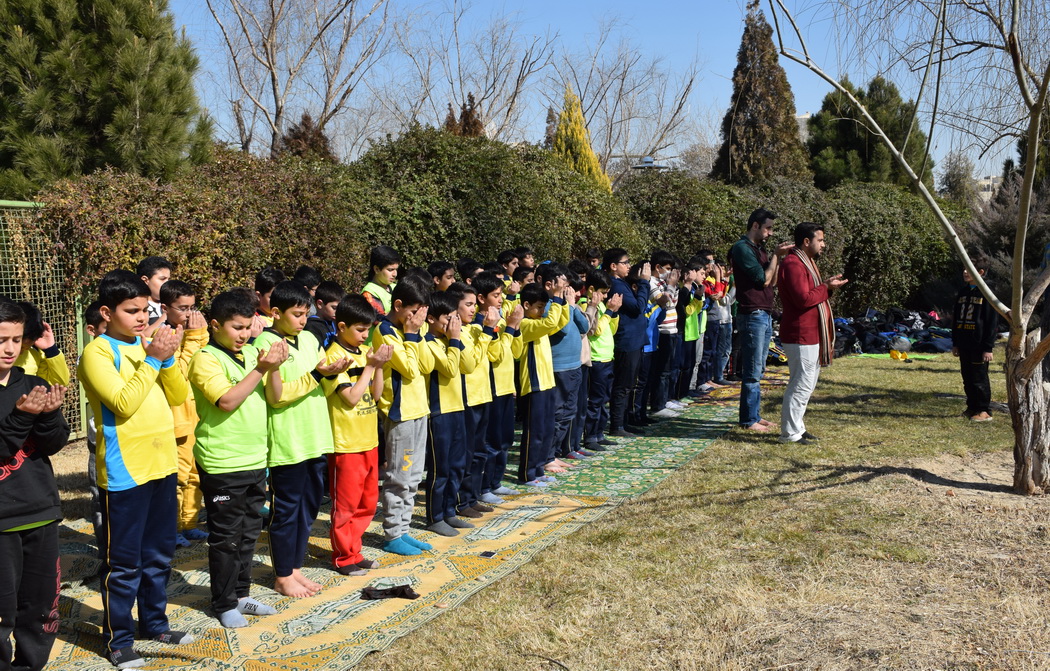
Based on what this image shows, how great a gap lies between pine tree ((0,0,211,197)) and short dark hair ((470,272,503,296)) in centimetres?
471

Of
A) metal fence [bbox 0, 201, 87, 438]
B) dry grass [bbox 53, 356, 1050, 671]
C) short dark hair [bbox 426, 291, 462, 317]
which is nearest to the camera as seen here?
dry grass [bbox 53, 356, 1050, 671]

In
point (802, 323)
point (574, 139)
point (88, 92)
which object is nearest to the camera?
point (802, 323)

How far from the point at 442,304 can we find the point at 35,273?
4186 millimetres

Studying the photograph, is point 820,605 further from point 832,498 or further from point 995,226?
point 995,226

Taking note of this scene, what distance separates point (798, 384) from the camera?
825 cm

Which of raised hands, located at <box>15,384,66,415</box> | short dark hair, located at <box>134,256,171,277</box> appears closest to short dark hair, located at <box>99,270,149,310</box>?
raised hands, located at <box>15,384,66,415</box>

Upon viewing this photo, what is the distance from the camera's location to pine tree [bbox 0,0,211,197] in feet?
29.4

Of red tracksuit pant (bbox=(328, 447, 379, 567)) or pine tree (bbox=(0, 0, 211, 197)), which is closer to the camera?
red tracksuit pant (bbox=(328, 447, 379, 567))

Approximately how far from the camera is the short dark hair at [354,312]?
5016 millimetres

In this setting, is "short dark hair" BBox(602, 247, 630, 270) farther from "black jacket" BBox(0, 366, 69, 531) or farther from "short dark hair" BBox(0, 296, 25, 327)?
"short dark hair" BBox(0, 296, 25, 327)

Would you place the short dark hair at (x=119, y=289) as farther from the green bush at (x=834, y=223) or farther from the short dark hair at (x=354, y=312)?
the green bush at (x=834, y=223)

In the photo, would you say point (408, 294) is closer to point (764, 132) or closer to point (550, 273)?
point (550, 273)

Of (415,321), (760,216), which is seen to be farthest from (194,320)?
(760,216)

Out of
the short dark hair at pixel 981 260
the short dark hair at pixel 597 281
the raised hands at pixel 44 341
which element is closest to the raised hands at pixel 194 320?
the raised hands at pixel 44 341
